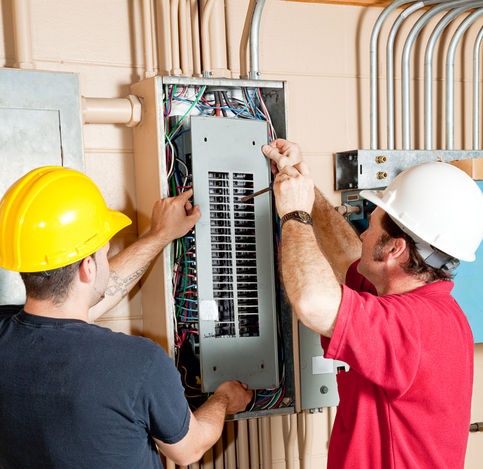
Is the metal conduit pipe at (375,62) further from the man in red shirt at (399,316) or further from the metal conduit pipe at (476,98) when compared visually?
the man in red shirt at (399,316)

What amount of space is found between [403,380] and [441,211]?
1.31 ft

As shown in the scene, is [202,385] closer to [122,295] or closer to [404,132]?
[122,295]

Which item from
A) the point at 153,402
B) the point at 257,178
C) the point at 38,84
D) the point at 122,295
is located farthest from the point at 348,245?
the point at 38,84

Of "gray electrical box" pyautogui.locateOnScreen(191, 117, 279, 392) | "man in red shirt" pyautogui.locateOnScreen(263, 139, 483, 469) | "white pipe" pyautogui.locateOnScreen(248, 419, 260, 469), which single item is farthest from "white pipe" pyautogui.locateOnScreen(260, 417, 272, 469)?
"man in red shirt" pyautogui.locateOnScreen(263, 139, 483, 469)

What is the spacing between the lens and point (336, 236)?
1.78m

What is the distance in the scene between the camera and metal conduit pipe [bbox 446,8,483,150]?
2.09 m

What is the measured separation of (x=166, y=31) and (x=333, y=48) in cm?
61

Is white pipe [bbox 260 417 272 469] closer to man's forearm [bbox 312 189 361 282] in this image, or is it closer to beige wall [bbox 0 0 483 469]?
beige wall [bbox 0 0 483 469]

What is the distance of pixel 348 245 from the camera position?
1.77 m

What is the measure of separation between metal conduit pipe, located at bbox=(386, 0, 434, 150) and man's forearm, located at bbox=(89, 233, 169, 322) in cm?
95

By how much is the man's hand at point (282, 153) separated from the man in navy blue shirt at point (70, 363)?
51 centimetres

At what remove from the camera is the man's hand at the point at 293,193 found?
4.70 feet

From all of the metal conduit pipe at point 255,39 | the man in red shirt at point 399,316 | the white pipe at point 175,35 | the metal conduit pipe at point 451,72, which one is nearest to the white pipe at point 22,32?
the white pipe at point 175,35

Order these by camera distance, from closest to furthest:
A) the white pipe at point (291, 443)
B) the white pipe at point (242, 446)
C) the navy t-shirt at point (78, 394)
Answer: the navy t-shirt at point (78, 394), the white pipe at point (242, 446), the white pipe at point (291, 443)
